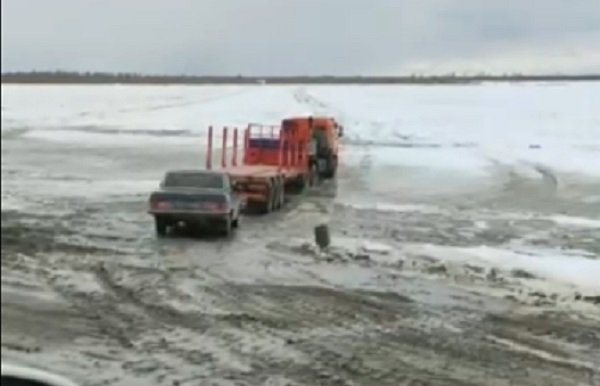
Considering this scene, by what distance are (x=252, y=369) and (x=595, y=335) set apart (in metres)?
1.95

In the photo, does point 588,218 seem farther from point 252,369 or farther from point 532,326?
point 252,369

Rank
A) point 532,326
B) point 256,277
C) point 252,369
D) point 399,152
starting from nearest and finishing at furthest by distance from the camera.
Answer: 1. point 256,277
2. point 252,369
3. point 399,152
4. point 532,326

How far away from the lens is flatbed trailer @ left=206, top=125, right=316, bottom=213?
8.14ft

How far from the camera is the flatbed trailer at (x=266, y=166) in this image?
2.48 metres

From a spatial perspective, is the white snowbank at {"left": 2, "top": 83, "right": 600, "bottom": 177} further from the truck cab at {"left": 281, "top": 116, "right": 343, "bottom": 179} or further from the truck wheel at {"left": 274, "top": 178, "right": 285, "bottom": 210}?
the truck wheel at {"left": 274, "top": 178, "right": 285, "bottom": 210}

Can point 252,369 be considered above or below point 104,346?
below

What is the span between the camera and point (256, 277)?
3.01 metres

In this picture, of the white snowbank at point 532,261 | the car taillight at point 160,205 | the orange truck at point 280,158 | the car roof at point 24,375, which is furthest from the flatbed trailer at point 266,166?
the white snowbank at point 532,261

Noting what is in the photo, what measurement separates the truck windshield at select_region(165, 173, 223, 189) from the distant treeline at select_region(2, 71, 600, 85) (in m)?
0.32

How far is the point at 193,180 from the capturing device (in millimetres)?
2410

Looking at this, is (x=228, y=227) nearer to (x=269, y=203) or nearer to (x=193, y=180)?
(x=269, y=203)

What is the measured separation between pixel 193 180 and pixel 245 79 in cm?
41

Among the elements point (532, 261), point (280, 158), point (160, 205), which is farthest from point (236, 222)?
point (532, 261)

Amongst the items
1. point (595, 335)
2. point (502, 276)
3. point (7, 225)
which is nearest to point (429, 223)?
point (502, 276)
